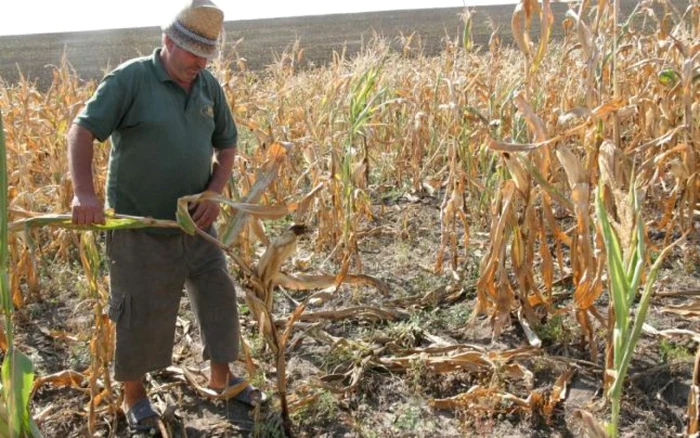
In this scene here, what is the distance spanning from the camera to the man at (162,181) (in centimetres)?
224

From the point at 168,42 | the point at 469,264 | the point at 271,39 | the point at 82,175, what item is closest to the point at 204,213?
the point at 82,175

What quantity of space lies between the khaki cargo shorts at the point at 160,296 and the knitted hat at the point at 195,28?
60 cm

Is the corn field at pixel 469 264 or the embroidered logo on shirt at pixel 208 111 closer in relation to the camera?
the corn field at pixel 469 264

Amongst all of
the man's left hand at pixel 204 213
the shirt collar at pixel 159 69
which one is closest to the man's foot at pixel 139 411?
the man's left hand at pixel 204 213

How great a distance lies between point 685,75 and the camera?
3.22 m

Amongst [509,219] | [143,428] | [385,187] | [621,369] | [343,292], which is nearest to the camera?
[621,369]

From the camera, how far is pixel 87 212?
6.60 ft

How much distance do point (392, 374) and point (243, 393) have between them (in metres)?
0.56

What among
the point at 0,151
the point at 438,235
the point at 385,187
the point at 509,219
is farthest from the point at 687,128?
the point at 0,151

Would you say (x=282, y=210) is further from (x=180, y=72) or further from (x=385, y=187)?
(x=385, y=187)

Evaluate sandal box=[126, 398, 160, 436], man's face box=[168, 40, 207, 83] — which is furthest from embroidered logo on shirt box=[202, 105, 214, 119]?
sandal box=[126, 398, 160, 436]

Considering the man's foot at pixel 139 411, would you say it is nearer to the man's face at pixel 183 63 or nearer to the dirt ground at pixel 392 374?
the dirt ground at pixel 392 374

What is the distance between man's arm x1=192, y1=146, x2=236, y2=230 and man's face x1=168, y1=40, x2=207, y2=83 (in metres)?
0.37

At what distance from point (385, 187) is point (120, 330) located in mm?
3158
